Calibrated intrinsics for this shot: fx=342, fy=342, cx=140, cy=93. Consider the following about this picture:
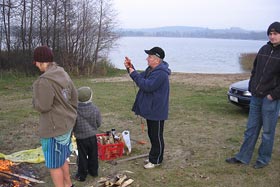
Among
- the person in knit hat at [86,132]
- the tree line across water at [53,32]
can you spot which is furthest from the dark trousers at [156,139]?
the tree line across water at [53,32]

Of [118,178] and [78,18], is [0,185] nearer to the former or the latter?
[118,178]

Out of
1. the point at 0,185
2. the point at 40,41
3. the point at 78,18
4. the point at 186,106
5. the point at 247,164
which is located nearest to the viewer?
the point at 0,185

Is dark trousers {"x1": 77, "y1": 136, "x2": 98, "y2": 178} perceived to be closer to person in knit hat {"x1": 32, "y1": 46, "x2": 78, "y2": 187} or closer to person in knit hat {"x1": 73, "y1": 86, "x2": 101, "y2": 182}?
person in knit hat {"x1": 73, "y1": 86, "x2": 101, "y2": 182}

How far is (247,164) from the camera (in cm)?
521

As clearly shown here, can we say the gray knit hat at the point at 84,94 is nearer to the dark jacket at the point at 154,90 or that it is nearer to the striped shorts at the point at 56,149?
the dark jacket at the point at 154,90

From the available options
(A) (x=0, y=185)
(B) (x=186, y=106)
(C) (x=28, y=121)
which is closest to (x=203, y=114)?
(B) (x=186, y=106)

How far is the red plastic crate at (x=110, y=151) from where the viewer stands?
534cm

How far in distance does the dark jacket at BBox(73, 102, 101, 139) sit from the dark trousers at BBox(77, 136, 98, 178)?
90 millimetres

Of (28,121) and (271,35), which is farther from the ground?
(271,35)

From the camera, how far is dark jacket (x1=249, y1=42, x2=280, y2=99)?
4.59 metres

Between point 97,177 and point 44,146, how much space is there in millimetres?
1374

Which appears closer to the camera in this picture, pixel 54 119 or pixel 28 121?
pixel 54 119

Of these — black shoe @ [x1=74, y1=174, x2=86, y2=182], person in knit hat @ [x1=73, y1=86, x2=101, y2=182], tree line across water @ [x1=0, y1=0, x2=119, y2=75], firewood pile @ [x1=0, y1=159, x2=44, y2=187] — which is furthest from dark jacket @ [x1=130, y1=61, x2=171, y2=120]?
tree line across water @ [x1=0, y1=0, x2=119, y2=75]

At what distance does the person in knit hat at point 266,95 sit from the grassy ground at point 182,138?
368 millimetres
